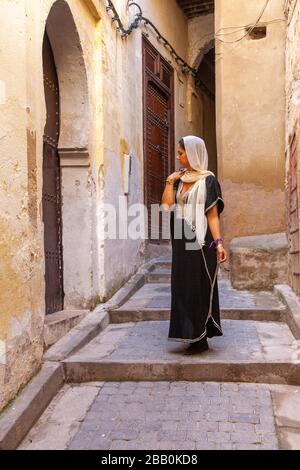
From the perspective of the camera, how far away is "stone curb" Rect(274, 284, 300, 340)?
434 cm

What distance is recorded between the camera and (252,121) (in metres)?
7.59

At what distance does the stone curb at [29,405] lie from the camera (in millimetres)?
2568

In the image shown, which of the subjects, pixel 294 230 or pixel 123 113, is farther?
pixel 123 113

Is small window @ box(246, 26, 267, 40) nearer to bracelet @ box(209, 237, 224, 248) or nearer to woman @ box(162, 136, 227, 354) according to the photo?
woman @ box(162, 136, 227, 354)

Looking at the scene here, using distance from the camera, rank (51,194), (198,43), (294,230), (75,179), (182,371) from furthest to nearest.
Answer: (198,43)
(294,230)
(75,179)
(51,194)
(182,371)

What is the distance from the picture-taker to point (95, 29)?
213 inches

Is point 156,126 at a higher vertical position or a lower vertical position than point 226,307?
higher

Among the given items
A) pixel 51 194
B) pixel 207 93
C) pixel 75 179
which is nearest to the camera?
pixel 51 194

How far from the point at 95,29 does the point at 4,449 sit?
14.6ft

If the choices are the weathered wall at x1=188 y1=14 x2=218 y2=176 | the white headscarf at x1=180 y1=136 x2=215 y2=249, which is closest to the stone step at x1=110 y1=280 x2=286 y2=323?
the white headscarf at x1=180 y1=136 x2=215 y2=249

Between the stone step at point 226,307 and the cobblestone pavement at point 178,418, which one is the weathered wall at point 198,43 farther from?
the cobblestone pavement at point 178,418

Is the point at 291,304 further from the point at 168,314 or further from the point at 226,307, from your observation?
the point at 168,314

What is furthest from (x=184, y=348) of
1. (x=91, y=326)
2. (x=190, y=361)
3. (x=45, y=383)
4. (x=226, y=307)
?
(x=226, y=307)

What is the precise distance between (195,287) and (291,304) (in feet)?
5.28
